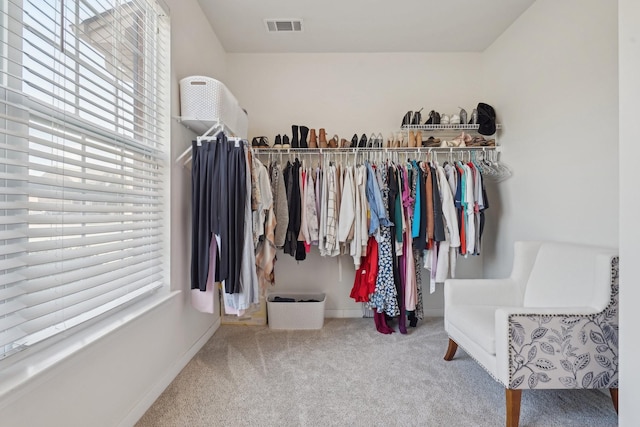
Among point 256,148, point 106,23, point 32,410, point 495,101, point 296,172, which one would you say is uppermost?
point 495,101

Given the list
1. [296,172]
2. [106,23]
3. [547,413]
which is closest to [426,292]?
[547,413]

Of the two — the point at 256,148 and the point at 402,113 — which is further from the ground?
the point at 402,113

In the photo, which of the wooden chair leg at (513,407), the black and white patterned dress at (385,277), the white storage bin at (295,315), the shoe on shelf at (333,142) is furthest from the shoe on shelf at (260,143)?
the wooden chair leg at (513,407)

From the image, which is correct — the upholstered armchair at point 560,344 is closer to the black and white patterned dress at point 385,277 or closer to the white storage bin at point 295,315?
the black and white patterned dress at point 385,277

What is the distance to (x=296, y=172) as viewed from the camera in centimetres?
247

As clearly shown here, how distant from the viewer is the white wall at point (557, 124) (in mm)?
1676

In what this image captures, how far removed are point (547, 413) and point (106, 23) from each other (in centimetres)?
292

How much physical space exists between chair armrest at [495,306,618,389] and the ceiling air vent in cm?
259

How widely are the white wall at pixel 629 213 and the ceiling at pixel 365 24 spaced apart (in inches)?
55.2

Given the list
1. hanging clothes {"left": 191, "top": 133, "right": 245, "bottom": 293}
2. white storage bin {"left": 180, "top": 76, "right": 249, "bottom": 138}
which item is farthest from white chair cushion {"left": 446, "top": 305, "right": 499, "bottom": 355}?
white storage bin {"left": 180, "top": 76, "right": 249, "bottom": 138}

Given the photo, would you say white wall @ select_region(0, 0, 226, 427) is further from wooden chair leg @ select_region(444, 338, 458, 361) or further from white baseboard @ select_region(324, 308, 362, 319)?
wooden chair leg @ select_region(444, 338, 458, 361)

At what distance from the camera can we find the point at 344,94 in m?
2.90

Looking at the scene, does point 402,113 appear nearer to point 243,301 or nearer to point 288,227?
point 288,227

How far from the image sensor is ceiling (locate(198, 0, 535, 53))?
7.27 feet
